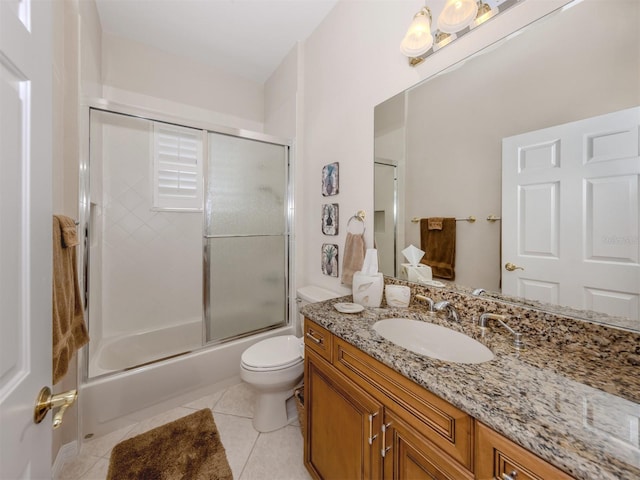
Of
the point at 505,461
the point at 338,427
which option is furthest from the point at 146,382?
the point at 505,461

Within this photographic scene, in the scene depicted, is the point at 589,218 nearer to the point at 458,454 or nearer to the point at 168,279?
the point at 458,454

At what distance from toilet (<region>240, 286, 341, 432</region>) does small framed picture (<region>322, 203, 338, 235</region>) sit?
2.74ft

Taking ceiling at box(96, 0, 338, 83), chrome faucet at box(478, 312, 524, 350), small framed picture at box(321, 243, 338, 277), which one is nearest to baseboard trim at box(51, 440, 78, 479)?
small framed picture at box(321, 243, 338, 277)

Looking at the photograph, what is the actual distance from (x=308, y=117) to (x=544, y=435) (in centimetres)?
229

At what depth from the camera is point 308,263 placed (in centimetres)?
224

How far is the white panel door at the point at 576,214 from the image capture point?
0.76m

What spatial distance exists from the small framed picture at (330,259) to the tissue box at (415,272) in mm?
565

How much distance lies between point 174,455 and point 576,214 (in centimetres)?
212

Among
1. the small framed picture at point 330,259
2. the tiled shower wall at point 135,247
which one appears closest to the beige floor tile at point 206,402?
the tiled shower wall at point 135,247

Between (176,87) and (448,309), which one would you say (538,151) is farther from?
(176,87)

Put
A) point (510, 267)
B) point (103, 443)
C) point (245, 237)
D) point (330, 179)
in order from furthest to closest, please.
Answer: point (245, 237)
point (330, 179)
point (103, 443)
point (510, 267)

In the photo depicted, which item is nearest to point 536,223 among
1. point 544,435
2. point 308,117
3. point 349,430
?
point 544,435

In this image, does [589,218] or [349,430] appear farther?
[349,430]

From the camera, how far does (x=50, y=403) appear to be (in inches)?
20.3
